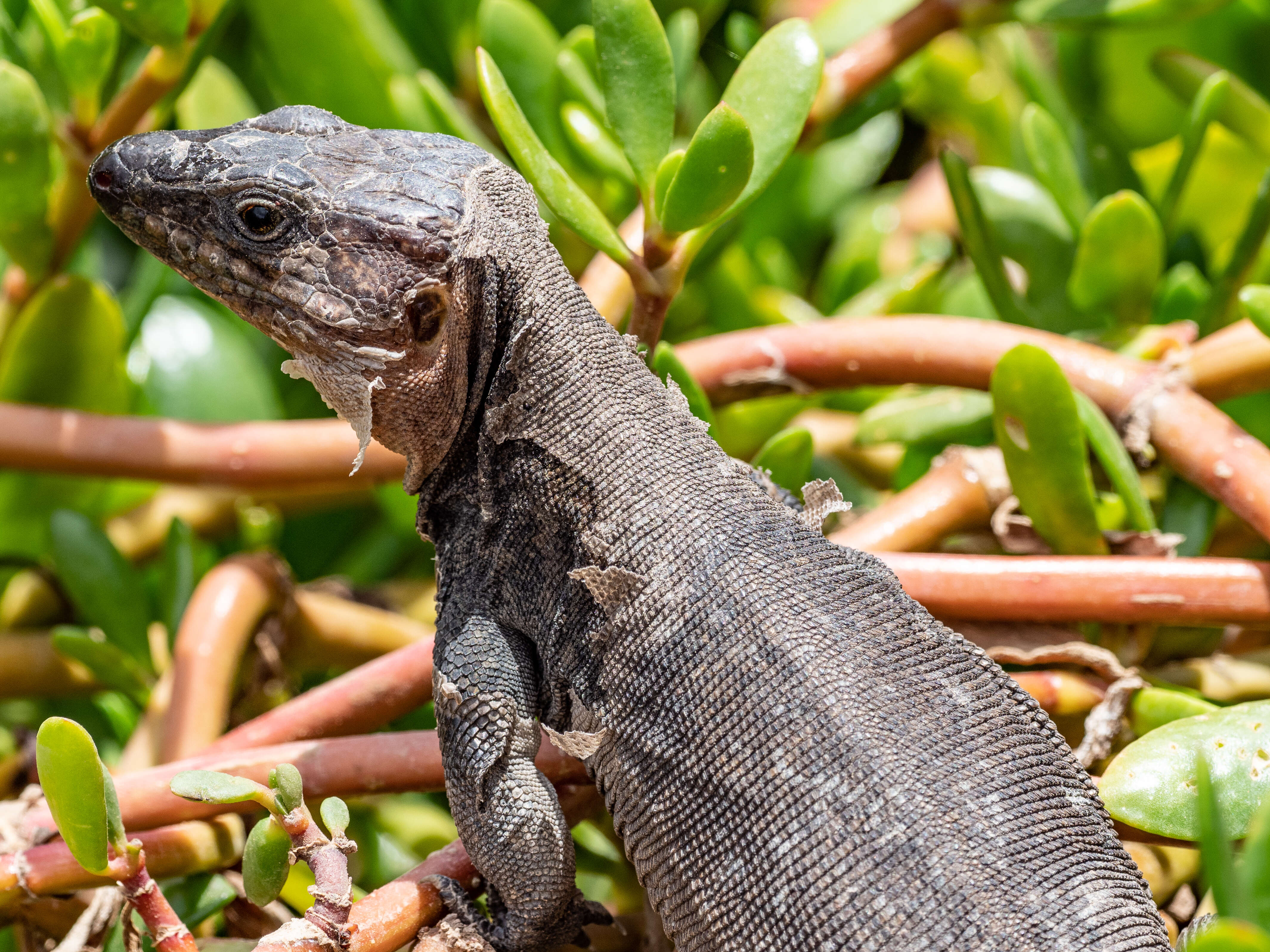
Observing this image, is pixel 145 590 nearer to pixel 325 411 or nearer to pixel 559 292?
pixel 325 411

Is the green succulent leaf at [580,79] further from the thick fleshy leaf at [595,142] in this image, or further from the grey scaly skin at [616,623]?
the grey scaly skin at [616,623]

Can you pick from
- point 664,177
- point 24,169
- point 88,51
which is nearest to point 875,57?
point 664,177

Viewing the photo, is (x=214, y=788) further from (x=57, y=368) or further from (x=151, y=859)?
(x=57, y=368)

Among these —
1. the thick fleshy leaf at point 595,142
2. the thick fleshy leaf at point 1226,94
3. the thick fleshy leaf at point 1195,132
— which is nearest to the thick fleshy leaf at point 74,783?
the thick fleshy leaf at point 595,142

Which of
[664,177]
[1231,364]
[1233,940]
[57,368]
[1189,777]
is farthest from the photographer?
[57,368]

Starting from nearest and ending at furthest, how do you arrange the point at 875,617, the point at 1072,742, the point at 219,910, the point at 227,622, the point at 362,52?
the point at 875,617
the point at 219,910
the point at 1072,742
the point at 227,622
the point at 362,52

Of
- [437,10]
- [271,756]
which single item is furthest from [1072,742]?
[437,10]
